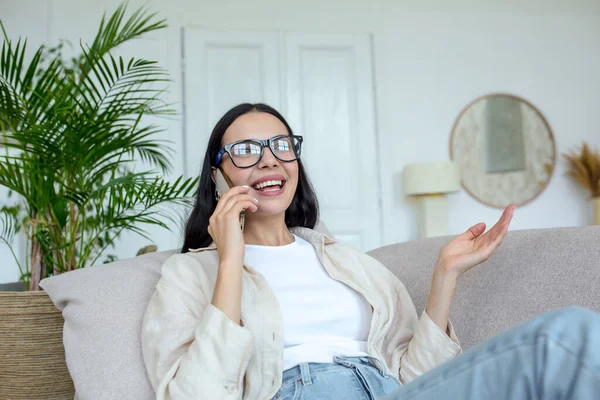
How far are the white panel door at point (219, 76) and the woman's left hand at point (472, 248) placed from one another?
3.21 meters

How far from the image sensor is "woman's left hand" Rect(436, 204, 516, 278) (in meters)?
1.37

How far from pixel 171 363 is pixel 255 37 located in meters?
3.78

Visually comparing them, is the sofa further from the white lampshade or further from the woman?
the white lampshade

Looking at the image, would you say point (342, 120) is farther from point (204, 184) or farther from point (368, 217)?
point (204, 184)

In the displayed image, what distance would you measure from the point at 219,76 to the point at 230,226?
3408 millimetres

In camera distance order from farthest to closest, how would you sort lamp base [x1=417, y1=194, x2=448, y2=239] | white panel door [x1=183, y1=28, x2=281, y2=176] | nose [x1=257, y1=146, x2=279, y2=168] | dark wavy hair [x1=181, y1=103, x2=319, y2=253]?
lamp base [x1=417, y1=194, x2=448, y2=239], white panel door [x1=183, y1=28, x2=281, y2=176], dark wavy hair [x1=181, y1=103, x2=319, y2=253], nose [x1=257, y1=146, x2=279, y2=168]

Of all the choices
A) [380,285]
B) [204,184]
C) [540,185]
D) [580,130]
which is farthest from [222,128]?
[580,130]

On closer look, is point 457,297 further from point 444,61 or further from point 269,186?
point 444,61

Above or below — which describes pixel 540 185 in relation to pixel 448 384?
above

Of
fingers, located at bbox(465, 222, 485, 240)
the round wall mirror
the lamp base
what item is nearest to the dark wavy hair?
fingers, located at bbox(465, 222, 485, 240)

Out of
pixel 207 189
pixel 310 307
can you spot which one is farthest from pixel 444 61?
pixel 310 307

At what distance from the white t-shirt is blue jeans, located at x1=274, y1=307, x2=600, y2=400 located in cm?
60

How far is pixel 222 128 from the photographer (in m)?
1.73

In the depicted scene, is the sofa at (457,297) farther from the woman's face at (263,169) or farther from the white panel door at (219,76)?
the white panel door at (219,76)
